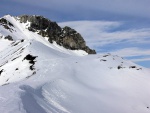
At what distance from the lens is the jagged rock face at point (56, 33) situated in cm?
15338

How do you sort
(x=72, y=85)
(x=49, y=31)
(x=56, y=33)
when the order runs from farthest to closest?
(x=56, y=33) → (x=49, y=31) → (x=72, y=85)

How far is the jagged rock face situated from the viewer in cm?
15338

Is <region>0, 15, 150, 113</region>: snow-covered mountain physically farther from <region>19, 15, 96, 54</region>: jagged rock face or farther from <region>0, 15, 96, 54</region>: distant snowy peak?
<region>19, 15, 96, 54</region>: jagged rock face

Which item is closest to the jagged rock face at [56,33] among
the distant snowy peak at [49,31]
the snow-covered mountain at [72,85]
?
the distant snowy peak at [49,31]

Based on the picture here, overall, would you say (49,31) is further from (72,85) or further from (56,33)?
(72,85)

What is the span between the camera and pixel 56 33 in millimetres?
161375

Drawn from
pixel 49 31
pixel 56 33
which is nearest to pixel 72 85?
pixel 49 31

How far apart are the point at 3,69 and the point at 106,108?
21681 mm

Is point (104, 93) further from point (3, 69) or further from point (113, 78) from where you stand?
point (3, 69)

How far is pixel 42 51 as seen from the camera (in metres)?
46.1

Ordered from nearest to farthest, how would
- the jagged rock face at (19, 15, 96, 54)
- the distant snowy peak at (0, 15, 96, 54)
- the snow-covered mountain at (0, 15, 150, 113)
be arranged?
1. the snow-covered mountain at (0, 15, 150, 113)
2. the distant snowy peak at (0, 15, 96, 54)
3. the jagged rock face at (19, 15, 96, 54)

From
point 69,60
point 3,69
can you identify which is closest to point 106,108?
point 69,60

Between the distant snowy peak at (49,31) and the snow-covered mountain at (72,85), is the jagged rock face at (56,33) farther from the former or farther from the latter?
the snow-covered mountain at (72,85)

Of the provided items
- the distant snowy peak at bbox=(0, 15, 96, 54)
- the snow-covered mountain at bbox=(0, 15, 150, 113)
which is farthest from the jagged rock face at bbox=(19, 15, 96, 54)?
the snow-covered mountain at bbox=(0, 15, 150, 113)
